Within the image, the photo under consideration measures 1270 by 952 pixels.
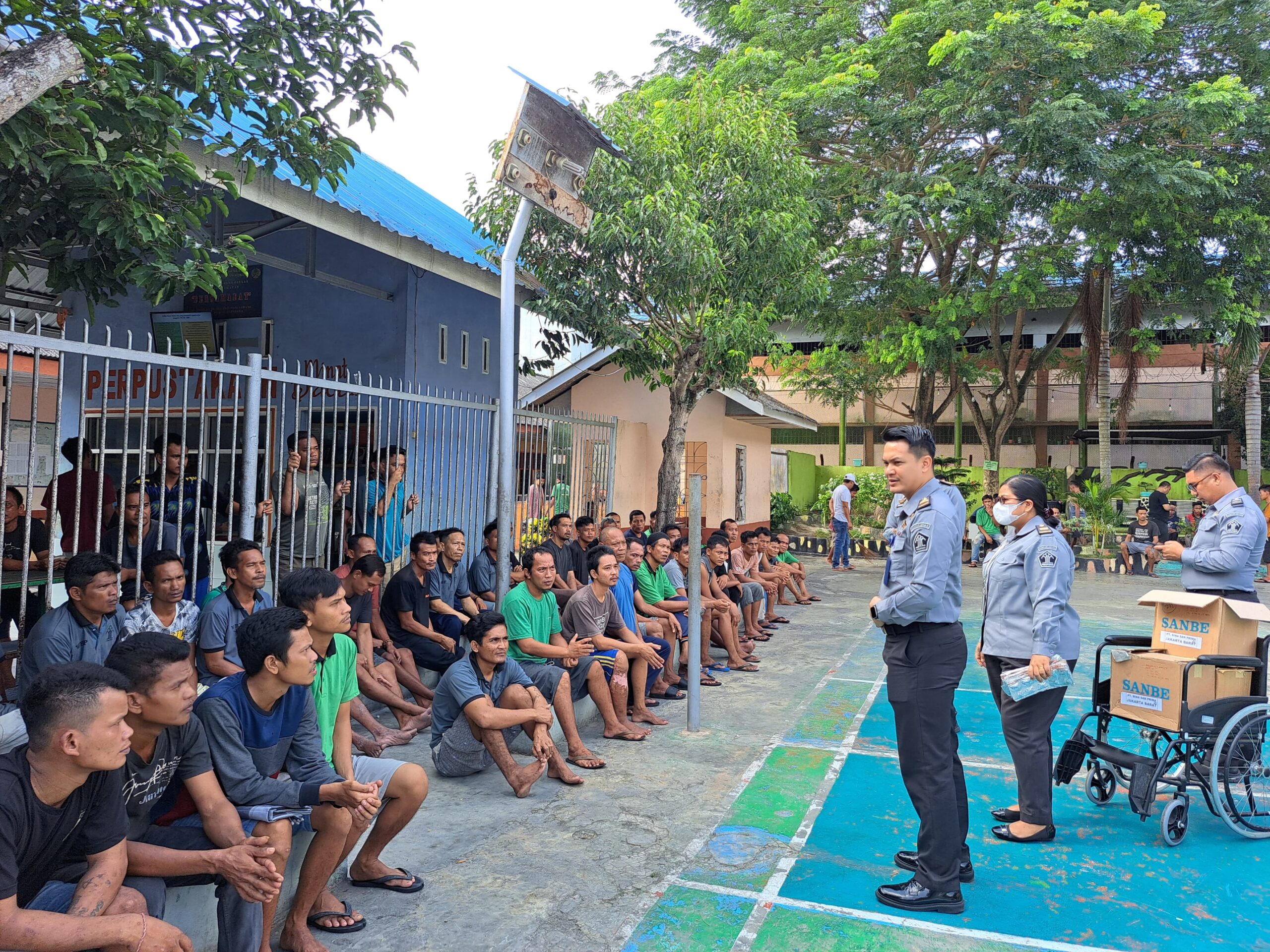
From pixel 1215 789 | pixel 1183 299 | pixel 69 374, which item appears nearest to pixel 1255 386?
pixel 1183 299

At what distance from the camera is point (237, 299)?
1019cm

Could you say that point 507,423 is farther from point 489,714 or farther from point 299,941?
point 299,941

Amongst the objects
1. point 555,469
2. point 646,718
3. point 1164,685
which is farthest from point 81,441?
point 1164,685

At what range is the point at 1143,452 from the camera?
1108 inches

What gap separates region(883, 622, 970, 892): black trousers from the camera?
151 inches

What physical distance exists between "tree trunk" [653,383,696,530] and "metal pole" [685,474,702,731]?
474 cm

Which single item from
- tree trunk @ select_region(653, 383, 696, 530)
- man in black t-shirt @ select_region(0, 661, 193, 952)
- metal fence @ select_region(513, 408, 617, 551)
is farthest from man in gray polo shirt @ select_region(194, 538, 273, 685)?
tree trunk @ select_region(653, 383, 696, 530)

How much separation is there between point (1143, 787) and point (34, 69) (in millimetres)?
5437

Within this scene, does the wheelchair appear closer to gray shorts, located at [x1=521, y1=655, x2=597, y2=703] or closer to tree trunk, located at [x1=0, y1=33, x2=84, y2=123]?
gray shorts, located at [x1=521, y1=655, x2=597, y2=703]

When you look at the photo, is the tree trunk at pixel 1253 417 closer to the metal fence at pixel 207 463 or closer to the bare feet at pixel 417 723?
the metal fence at pixel 207 463

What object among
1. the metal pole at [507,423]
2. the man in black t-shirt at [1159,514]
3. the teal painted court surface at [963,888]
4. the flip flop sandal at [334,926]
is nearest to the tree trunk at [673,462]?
the metal pole at [507,423]

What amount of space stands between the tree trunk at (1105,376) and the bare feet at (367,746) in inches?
657

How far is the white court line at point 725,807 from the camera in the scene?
3723mm

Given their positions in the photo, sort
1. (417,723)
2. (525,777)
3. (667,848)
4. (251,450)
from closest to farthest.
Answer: (667,848)
(525,777)
(251,450)
(417,723)
